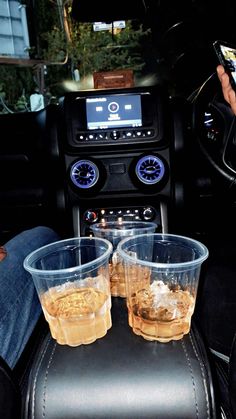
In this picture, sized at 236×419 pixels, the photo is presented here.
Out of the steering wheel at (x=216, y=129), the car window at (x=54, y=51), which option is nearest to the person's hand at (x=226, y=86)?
the steering wheel at (x=216, y=129)

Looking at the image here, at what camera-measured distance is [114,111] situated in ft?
4.81

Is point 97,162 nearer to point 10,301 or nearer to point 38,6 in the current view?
point 10,301

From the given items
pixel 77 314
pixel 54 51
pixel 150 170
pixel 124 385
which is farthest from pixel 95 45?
pixel 124 385

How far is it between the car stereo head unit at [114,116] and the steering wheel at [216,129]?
7.1 inches

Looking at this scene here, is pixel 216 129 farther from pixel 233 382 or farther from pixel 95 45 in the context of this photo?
pixel 95 45

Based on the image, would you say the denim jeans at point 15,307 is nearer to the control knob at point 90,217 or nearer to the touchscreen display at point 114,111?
the control knob at point 90,217

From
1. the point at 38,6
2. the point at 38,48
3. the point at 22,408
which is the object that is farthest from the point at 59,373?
the point at 38,6

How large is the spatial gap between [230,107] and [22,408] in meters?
1.09

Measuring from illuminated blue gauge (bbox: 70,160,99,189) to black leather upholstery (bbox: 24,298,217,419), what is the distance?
3.07 ft

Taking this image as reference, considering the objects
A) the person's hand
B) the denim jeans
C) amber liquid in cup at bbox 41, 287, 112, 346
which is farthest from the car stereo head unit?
amber liquid in cup at bbox 41, 287, 112, 346

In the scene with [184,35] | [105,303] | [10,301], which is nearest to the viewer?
[105,303]

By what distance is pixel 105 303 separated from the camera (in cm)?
71

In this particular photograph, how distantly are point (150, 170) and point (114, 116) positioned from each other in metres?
0.26

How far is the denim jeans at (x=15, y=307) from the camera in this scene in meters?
0.79
